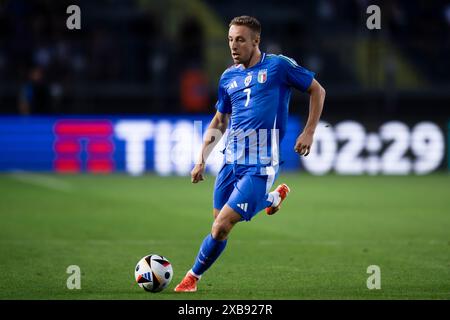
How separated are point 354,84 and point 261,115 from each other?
49.8 ft

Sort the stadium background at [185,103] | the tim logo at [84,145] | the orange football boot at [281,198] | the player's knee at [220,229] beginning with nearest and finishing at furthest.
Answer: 1. the player's knee at [220,229]
2. the orange football boot at [281,198]
3. the stadium background at [185,103]
4. the tim logo at [84,145]

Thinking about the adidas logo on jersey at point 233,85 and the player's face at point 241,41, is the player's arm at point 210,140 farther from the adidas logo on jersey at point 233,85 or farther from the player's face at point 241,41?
the player's face at point 241,41

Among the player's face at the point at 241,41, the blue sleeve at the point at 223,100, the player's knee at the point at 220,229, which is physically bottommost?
the player's knee at the point at 220,229

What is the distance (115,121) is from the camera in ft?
69.4

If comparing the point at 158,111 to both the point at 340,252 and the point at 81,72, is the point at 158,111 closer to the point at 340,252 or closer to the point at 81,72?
the point at 81,72

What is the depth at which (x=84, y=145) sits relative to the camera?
21141 millimetres

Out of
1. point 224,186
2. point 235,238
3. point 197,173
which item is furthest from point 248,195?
point 235,238

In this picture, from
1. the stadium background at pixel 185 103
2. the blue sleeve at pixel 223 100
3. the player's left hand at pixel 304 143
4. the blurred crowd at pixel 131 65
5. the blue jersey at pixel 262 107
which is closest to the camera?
the player's left hand at pixel 304 143

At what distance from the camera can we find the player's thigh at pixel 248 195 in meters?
8.02

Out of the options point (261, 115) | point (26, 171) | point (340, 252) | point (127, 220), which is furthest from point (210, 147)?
point (26, 171)

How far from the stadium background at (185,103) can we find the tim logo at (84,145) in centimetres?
2

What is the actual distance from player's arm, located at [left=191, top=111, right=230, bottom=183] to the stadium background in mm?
6287

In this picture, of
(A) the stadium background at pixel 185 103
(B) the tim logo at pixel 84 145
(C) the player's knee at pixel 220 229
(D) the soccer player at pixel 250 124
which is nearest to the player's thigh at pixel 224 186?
(D) the soccer player at pixel 250 124

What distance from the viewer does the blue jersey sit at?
8.26 meters
